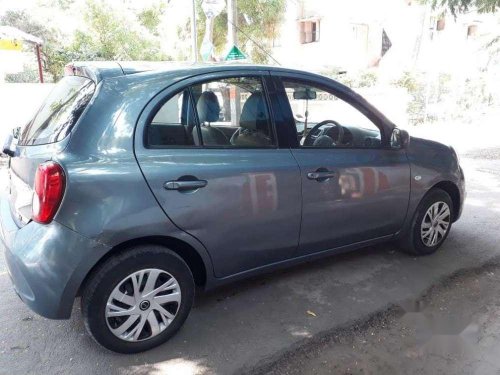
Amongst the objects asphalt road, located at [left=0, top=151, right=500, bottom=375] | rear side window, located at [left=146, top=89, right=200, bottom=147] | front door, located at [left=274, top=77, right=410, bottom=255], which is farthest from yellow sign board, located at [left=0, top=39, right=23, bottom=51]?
rear side window, located at [left=146, top=89, right=200, bottom=147]

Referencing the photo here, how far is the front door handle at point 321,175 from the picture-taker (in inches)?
120

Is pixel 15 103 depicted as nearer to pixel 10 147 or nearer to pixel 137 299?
pixel 10 147

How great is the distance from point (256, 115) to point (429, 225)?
6.73ft

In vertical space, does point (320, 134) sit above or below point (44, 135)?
below

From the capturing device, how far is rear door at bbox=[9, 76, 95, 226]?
2465 mm

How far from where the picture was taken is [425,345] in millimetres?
2832

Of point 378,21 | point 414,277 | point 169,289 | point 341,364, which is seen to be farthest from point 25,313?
point 378,21

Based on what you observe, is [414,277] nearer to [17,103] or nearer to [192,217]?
[192,217]

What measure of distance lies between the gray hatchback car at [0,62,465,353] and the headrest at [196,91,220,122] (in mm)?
11

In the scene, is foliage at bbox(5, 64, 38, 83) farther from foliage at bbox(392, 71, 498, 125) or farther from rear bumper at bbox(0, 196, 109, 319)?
rear bumper at bbox(0, 196, 109, 319)

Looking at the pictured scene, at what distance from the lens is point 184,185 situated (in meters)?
2.56

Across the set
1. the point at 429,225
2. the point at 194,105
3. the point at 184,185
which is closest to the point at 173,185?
the point at 184,185

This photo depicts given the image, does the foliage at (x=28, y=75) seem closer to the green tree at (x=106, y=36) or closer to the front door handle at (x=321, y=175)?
the green tree at (x=106, y=36)

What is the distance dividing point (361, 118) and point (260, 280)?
5.08ft
